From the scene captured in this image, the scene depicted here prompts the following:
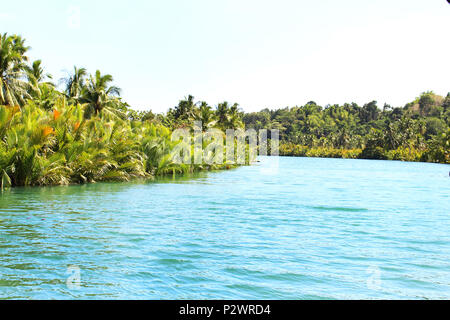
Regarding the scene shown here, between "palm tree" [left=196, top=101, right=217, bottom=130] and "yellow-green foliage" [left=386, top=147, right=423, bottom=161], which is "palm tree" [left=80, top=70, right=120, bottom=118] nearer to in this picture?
"palm tree" [left=196, top=101, right=217, bottom=130]

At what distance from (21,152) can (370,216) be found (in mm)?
16963

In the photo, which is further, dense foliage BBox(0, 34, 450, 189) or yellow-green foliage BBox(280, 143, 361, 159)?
yellow-green foliage BBox(280, 143, 361, 159)

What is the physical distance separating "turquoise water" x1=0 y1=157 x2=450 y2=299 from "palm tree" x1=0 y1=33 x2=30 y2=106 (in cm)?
1869

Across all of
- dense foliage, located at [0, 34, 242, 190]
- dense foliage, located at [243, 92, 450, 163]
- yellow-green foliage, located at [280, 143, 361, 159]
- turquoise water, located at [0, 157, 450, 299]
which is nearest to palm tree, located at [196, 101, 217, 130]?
dense foliage, located at [0, 34, 242, 190]

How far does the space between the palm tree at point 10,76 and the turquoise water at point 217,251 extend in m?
18.7

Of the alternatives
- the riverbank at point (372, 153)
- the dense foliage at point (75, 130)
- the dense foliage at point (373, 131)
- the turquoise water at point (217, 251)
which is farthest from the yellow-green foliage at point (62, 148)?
the riverbank at point (372, 153)

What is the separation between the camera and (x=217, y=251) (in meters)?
10.3

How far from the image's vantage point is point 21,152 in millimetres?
23047

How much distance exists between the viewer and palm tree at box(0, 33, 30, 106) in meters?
35.4

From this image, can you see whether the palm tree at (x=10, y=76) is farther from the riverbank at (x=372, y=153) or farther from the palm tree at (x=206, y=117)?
the riverbank at (x=372, y=153)

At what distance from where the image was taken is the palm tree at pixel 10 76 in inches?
1393

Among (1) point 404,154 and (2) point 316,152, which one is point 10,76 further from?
(2) point 316,152

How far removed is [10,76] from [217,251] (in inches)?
1298
